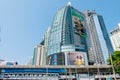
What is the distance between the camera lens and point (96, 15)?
593 ft

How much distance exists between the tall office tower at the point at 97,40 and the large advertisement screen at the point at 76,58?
189 ft

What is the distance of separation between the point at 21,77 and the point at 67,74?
636 inches

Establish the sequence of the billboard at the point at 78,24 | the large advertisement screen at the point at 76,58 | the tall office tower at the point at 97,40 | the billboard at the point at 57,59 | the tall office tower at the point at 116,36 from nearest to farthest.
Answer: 1. the large advertisement screen at the point at 76,58
2. the billboard at the point at 57,59
3. the billboard at the point at 78,24
4. the tall office tower at the point at 97,40
5. the tall office tower at the point at 116,36

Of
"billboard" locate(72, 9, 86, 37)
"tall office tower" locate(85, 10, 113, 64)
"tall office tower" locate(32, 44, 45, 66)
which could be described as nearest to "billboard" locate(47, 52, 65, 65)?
"billboard" locate(72, 9, 86, 37)

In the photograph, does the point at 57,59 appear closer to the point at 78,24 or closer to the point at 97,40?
the point at 78,24

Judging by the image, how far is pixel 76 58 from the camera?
86500 mm

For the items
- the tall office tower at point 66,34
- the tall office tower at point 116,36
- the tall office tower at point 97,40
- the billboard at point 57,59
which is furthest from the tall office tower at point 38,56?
the tall office tower at point 116,36

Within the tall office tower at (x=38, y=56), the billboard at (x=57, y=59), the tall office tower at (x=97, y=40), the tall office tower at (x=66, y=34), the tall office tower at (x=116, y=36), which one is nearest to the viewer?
the billboard at (x=57, y=59)

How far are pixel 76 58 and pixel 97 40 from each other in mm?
80959

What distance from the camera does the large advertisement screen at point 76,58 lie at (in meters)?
85.6

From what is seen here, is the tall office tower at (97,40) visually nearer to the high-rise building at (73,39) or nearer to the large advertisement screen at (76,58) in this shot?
the high-rise building at (73,39)

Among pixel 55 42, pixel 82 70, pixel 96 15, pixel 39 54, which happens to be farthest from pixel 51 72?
pixel 96 15

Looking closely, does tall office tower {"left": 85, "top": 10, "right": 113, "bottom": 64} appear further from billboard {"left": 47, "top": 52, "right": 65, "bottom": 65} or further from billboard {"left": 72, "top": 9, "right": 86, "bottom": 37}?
billboard {"left": 47, "top": 52, "right": 65, "bottom": 65}

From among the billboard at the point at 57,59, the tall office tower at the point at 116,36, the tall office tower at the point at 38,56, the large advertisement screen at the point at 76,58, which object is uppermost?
the tall office tower at the point at 116,36
